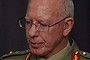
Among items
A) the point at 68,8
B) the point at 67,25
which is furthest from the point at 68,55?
the point at 68,8

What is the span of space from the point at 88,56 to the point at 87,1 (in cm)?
67

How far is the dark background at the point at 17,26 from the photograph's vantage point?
2.52 metres

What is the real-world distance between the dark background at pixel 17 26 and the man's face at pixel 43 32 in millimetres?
609

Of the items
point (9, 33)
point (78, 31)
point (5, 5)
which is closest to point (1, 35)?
point (9, 33)

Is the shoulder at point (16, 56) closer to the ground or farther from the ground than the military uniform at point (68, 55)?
closer to the ground

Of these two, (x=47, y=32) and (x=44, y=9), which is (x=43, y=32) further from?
(x=44, y=9)

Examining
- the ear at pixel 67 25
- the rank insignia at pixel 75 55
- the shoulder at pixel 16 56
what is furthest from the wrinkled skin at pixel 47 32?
the shoulder at pixel 16 56

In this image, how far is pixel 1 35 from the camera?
252cm

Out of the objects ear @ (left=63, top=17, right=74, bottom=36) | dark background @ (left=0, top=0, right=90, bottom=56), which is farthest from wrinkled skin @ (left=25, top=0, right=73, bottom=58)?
dark background @ (left=0, top=0, right=90, bottom=56)

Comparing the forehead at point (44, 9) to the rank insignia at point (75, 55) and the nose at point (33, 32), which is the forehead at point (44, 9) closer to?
the nose at point (33, 32)

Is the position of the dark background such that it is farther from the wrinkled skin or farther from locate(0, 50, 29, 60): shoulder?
the wrinkled skin

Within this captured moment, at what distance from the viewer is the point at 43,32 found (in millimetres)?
1884

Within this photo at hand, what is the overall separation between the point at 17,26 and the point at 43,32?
70 centimetres

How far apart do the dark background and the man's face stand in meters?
0.61
